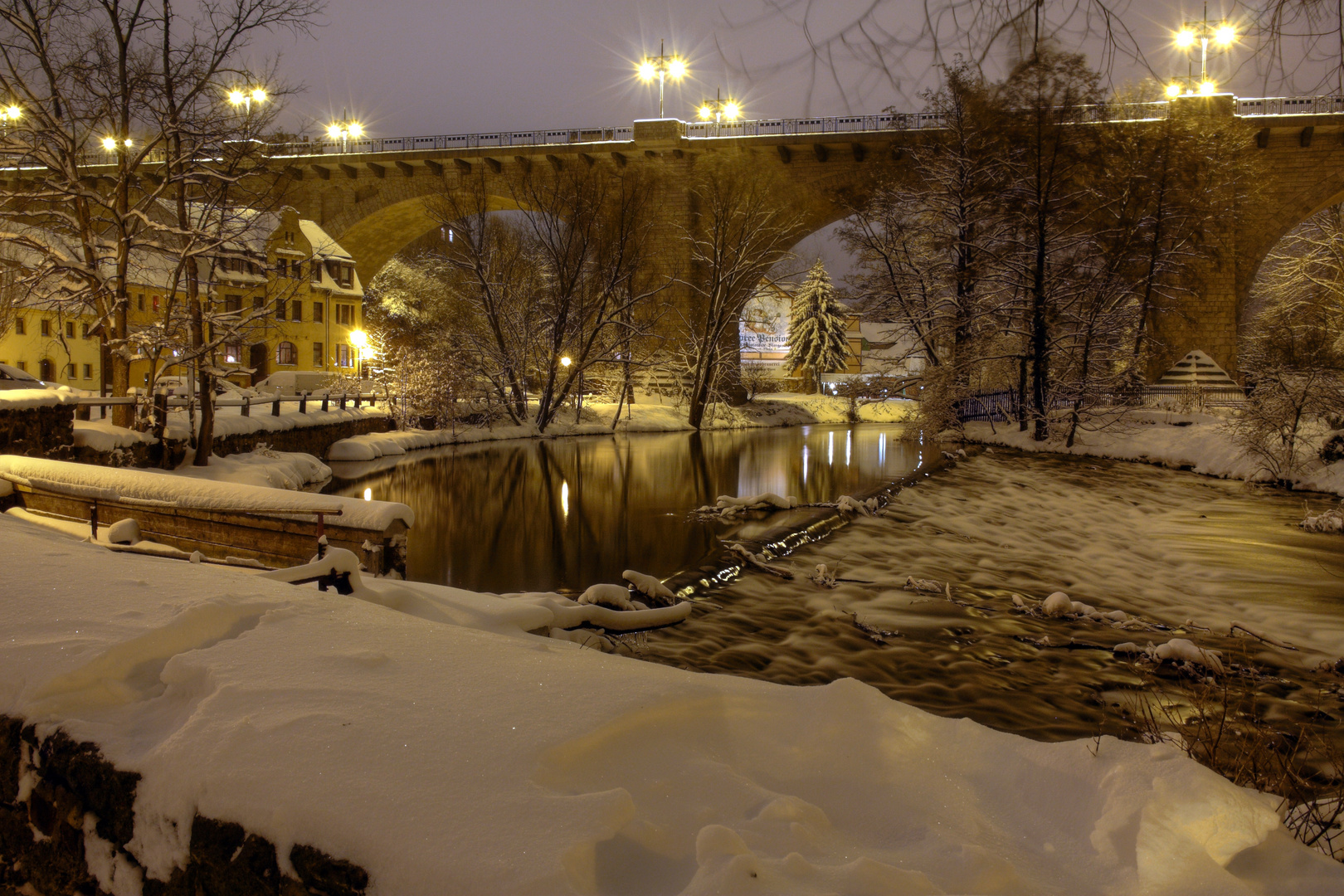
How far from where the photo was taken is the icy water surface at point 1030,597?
22.5ft

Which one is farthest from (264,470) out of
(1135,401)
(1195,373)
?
(1195,373)

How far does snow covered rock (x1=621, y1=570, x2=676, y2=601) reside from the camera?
910 centimetres

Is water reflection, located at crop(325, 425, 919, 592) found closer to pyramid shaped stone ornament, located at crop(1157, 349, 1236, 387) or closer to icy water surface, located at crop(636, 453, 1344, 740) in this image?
icy water surface, located at crop(636, 453, 1344, 740)

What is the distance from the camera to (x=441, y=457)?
24.9 m

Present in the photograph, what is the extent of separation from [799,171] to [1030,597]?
31747 mm

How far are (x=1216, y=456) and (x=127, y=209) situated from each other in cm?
2407

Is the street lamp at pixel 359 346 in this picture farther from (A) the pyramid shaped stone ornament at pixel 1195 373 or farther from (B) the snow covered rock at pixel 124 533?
(B) the snow covered rock at pixel 124 533

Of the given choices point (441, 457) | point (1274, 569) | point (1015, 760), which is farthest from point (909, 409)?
point (1015, 760)

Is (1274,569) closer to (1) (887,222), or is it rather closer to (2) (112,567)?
(2) (112,567)

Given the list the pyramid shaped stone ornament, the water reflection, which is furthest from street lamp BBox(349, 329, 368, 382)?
the pyramid shaped stone ornament

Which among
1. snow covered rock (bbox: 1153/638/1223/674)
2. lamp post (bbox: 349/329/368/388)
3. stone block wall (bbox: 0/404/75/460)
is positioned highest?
lamp post (bbox: 349/329/368/388)

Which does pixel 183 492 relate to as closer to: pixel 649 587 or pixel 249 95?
pixel 649 587

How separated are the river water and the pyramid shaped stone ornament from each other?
11.4 m

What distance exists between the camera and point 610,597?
26.8 feet
